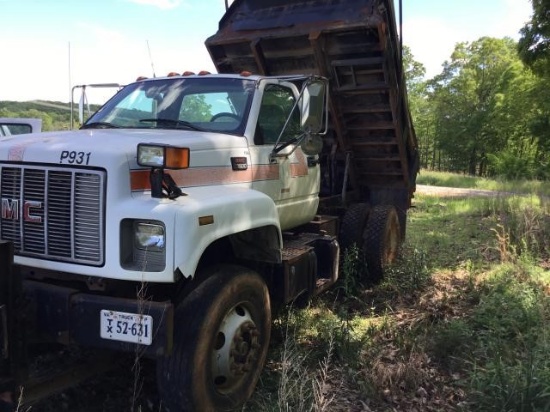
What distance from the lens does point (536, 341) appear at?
422 centimetres

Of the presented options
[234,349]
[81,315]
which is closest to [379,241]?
[234,349]

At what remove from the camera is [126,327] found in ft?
10.0

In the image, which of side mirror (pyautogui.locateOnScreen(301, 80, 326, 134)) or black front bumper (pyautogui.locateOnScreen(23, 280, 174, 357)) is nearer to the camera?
black front bumper (pyautogui.locateOnScreen(23, 280, 174, 357))

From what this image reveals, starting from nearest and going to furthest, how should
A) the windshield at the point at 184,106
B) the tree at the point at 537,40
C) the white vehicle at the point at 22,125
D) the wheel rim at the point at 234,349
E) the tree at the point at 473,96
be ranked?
the wheel rim at the point at 234,349 → the windshield at the point at 184,106 → the white vehicle at the point at 22,125 → the tree at the point at 537,40 → the tree at the point at 473,96

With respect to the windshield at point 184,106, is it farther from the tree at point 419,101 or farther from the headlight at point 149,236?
the tree at point 419,101

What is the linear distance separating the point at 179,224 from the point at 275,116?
82.2 inches

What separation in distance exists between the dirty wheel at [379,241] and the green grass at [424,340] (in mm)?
159

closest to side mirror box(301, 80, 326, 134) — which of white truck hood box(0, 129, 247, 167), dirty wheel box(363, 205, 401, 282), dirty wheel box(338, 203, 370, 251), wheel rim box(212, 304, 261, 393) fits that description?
white truck hood box(0, 129, 247, 167)

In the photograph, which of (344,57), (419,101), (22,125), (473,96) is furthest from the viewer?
(419,101)

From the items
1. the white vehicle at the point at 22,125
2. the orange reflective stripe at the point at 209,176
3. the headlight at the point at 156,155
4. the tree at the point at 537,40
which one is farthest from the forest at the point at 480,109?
the headlight at the point at 156,155

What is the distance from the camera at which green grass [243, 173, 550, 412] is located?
3.62 metres

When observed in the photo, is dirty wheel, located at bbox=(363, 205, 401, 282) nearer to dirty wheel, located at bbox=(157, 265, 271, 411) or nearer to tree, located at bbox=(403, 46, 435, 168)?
dirty wheel, located at bbox=(157, 265, 271, 411)

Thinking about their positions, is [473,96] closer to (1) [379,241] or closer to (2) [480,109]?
(2) [480,109]

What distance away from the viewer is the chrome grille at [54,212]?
321 cm
